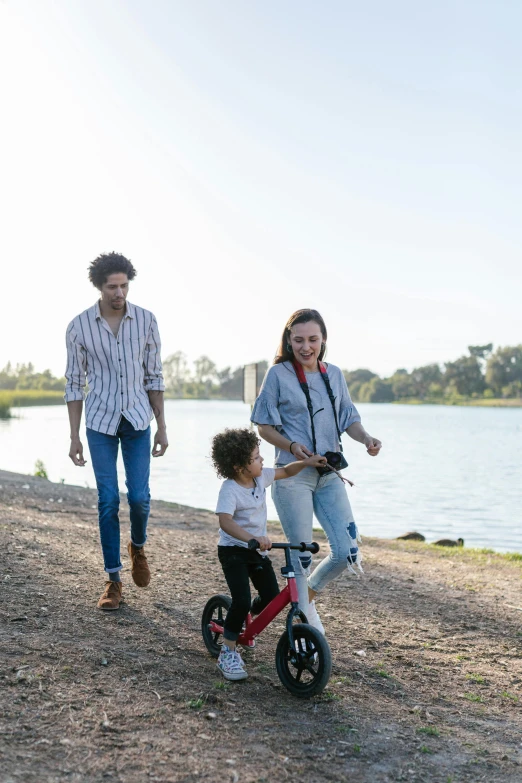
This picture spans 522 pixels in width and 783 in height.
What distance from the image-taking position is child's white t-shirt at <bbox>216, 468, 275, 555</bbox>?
400cm

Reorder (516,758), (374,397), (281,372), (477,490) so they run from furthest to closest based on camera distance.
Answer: (374,397)
(477,490)
(281,372)
(516,758)

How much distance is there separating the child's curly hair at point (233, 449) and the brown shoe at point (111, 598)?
5.42ft

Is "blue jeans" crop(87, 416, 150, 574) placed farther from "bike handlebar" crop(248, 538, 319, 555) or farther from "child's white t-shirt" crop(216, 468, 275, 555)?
"bike handlebar" crop(248, 538, 319, 555)

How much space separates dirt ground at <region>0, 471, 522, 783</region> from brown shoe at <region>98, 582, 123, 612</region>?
0.27 ft

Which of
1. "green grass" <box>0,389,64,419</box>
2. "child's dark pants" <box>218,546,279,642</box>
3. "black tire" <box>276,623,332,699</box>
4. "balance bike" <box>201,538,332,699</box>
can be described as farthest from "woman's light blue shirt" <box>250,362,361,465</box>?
"green grass" <box>0,389,64,419</box>

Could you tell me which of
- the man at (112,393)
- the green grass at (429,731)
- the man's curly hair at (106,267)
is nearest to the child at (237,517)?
the green grass at (429,731)

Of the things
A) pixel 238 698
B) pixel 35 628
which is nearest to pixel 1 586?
pixel 35 628

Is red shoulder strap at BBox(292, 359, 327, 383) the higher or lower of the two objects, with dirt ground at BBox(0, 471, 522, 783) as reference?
higher

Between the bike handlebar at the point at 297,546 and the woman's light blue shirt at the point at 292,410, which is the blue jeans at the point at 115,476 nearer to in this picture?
the woman's light blue shirt at the point at 292,410

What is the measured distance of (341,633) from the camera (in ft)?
17.5

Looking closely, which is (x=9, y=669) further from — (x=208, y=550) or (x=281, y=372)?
(x=208, y=550)

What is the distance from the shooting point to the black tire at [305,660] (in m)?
3.75

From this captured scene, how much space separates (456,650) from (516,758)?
5.90 feet

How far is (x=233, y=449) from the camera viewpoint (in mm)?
4008
